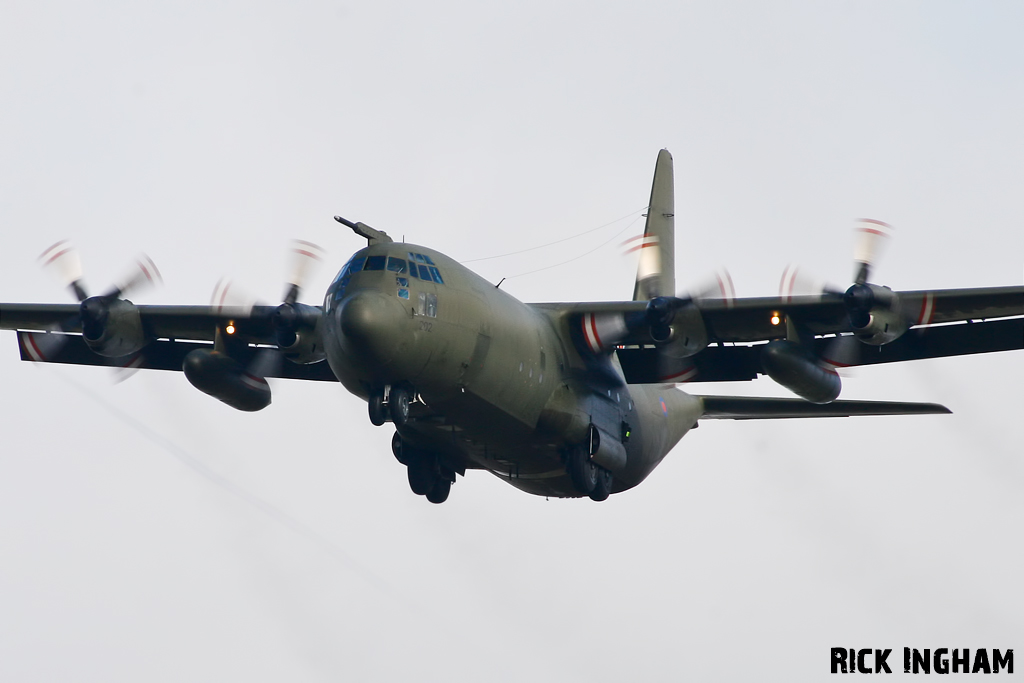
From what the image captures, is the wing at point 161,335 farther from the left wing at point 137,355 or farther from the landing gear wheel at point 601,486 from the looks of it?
the landing gear wheel at point 601,486

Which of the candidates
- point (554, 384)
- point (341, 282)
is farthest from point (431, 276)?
point (554, 384)

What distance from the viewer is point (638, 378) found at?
1039 inches

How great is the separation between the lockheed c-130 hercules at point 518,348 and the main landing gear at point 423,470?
3 cm

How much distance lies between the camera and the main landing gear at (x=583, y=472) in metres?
24.3

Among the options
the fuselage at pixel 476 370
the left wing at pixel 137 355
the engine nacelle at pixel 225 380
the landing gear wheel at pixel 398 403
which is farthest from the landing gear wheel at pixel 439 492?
the landing gear wheel at pixel 398 403

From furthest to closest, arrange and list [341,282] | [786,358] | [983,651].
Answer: [983,651] < [786,358] < [341,282]

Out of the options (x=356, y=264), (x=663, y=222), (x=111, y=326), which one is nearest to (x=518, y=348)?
(x=356, y=264)

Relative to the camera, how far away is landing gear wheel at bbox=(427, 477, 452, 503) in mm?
25828

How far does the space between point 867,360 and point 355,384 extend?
931 centimetres

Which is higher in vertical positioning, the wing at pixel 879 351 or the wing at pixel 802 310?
the wing at pixel 802 310

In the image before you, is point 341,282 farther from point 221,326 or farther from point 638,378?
point 638,378

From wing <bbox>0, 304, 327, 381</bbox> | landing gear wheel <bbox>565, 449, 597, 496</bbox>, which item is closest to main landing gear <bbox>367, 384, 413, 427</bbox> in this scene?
landing gear wheel <bbox>565, 449, 597, 496</bbox>

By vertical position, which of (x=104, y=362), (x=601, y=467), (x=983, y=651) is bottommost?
(x=983, y=651)

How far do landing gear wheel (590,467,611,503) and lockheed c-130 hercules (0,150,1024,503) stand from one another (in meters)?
0.04
